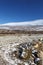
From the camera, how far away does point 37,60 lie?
33.9 feet

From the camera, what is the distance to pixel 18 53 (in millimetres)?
10359

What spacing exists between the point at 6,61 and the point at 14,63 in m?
0.43

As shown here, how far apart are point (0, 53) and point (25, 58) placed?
1.58m

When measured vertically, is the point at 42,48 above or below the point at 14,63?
above

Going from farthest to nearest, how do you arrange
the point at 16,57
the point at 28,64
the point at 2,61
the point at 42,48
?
the point at 42,48 → the point at 16,57 → the point at 28,64 → the point at 2,61

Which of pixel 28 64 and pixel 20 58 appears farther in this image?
pixel 20 58

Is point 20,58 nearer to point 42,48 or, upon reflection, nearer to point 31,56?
point 31,56

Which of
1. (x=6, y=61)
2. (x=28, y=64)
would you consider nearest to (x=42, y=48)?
(x=28, y=64)

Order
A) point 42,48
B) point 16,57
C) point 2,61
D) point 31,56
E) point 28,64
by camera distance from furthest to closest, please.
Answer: point 42,48 → point 31,56 → point 16,57 → point 28,64 → point 2,61

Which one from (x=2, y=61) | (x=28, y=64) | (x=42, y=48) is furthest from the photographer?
(x=42, y=48)

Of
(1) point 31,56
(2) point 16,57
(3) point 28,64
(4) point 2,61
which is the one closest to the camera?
(4) point 2,61

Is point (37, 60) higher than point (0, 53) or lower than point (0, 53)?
lower

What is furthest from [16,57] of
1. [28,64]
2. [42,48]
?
[42,48]

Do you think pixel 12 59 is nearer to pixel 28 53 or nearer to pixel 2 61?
pixel 2 61
